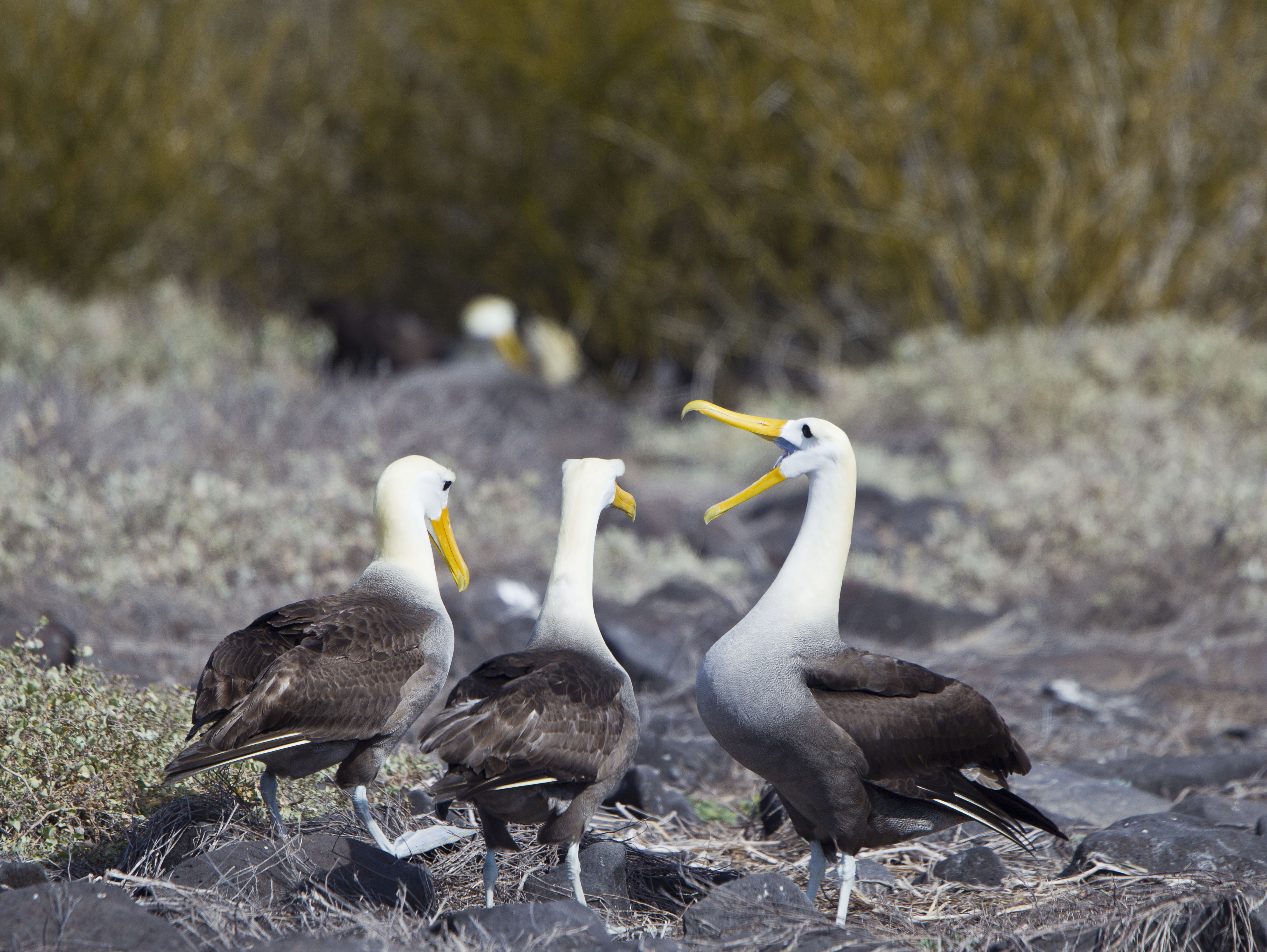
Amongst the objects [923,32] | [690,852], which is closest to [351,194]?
[923,32]

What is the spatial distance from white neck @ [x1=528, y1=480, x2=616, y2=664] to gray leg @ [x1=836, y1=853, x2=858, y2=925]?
27.8 inches

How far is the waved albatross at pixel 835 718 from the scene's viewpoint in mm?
2830

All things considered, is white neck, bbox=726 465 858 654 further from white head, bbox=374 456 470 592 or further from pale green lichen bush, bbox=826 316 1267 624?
pale green lichen bush, bbox=826 316 1267 624

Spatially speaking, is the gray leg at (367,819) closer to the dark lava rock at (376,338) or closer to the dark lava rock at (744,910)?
the dark lava rock at (744,910)

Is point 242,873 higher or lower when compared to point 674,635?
higher

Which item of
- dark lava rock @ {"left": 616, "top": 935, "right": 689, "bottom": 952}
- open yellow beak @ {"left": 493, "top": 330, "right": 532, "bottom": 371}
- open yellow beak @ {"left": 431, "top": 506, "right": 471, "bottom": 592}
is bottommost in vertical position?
open yellow beak @ {"left": 493, "top": 330, "right": 532, "bottom": 371}

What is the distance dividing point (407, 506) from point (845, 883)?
145 cm

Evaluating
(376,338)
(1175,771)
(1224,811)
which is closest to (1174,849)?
(1224,811)

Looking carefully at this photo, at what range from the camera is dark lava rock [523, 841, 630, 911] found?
2955mm

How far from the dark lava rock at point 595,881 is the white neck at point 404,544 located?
0.75 meters

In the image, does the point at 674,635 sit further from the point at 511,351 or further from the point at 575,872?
the point at 511,351

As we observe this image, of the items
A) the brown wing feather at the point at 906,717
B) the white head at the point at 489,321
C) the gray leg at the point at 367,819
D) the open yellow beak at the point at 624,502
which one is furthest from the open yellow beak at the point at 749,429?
the white head at the point at 489,321

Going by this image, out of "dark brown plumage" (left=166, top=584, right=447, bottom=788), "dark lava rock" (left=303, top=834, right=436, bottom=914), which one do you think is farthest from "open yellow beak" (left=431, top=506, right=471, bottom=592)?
"dark lava rock" (left=303, top=834, right=436, bottom=914)

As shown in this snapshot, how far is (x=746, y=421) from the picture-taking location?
3125mm
